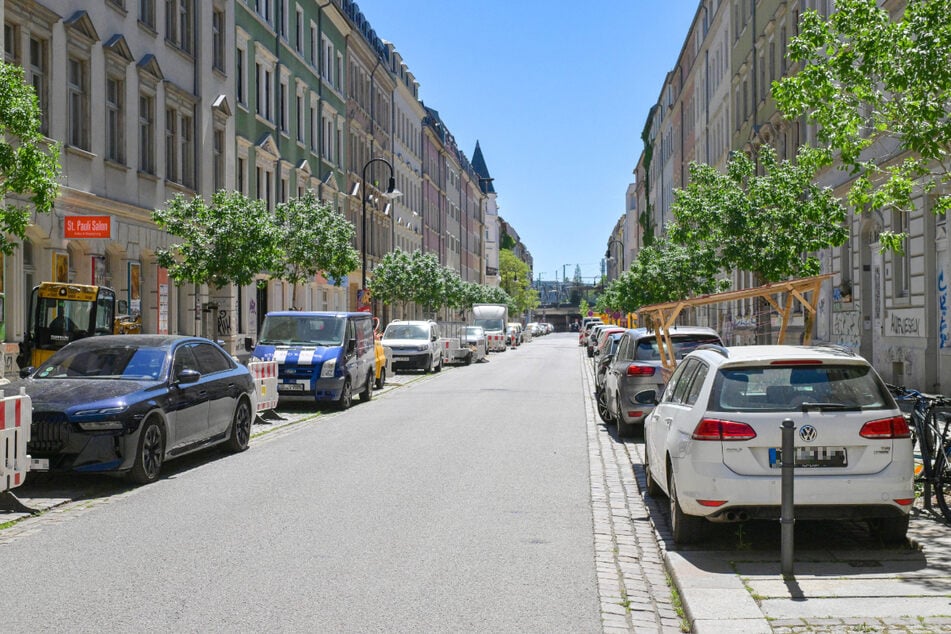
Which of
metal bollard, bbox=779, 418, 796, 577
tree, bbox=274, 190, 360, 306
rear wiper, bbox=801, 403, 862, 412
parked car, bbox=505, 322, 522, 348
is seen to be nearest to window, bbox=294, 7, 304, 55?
tree, bbox=274, 190, 360, 306

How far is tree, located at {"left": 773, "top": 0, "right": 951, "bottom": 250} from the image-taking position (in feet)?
31.8

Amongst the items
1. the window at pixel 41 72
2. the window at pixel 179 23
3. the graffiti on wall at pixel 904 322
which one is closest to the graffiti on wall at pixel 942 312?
the graffiti on wall at pixel 904 322

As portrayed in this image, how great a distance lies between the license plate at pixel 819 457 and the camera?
7.31 metres

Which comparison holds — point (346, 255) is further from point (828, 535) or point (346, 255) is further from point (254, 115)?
point (828, 535)

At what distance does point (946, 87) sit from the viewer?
9633 mm

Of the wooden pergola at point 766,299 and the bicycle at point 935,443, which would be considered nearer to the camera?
the bicycle at point 935,443

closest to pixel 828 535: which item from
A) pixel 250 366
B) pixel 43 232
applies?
→ pixel 250 366

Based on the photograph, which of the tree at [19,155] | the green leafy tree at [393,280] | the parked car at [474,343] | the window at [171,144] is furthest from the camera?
the green leafy tree at [393,280]

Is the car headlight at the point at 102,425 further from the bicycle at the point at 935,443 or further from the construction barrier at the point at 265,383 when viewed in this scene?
the bicycle at the point at 935,443

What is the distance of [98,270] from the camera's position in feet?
82.5

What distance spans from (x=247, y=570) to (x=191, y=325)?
84.6ft

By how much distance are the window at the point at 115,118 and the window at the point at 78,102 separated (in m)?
1.36

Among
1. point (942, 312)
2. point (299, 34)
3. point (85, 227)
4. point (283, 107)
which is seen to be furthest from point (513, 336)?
point (942, 312)

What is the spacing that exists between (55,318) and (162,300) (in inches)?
322
